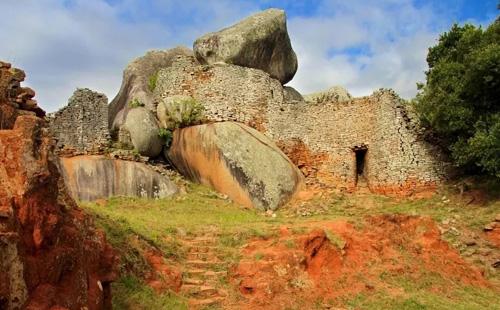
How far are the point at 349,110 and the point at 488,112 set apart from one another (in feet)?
18.8

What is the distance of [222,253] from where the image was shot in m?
13.0

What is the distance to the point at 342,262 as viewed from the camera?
13180mm

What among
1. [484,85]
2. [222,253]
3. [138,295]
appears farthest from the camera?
[484,85]

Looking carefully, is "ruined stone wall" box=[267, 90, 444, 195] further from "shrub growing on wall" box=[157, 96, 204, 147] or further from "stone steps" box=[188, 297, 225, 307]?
"stone steps" box=[188, 297, 225, 307]

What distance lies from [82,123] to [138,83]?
584 centimetres

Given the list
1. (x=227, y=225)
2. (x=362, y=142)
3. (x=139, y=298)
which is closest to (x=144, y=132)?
→ (x=227, y=225)

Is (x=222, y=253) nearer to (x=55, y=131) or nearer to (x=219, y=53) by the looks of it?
(x=55, y=131)

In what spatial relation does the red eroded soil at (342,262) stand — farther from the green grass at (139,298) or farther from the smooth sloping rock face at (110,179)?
the smooth sloping rock face at (110,179)

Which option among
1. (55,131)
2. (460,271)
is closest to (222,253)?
(460,271)

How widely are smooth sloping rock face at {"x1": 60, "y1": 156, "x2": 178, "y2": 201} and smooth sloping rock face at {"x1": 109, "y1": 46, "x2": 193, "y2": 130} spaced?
3.69 meters

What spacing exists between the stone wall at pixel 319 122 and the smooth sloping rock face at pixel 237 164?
124 cm

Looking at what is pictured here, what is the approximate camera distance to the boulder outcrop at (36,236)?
5.44 metres

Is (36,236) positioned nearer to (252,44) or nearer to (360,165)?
(360,165)

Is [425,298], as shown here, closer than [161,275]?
No
